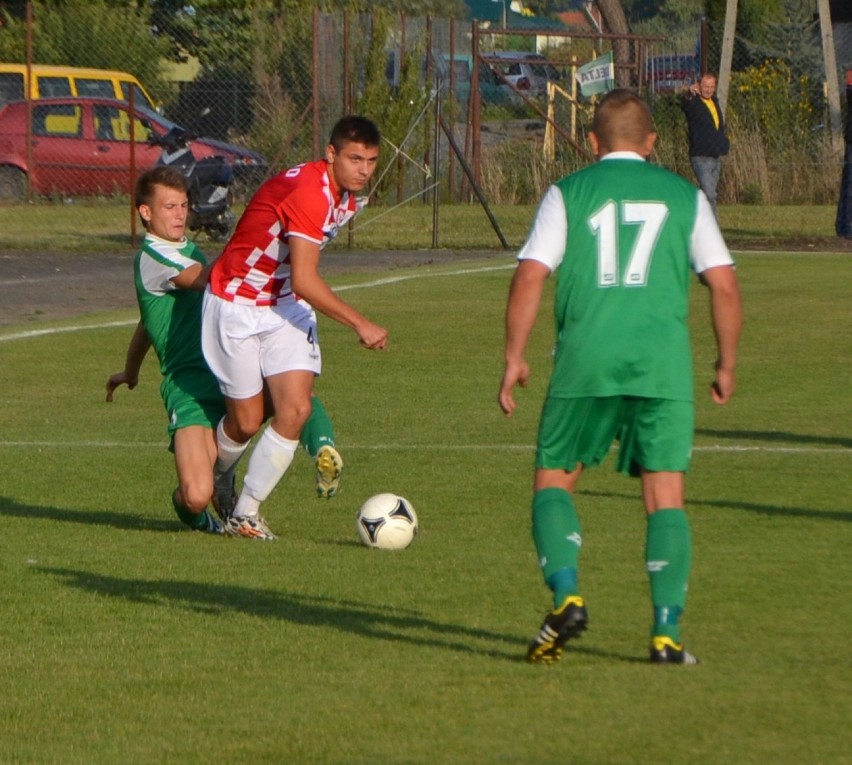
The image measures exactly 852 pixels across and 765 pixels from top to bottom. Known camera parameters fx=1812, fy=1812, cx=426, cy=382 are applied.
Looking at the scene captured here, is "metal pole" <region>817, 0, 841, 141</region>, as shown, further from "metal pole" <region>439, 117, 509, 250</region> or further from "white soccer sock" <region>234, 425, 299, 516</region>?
"white soccer sock" <region>234, 425, 299, 516</region>

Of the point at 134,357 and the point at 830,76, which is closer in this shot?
the point at 134,357

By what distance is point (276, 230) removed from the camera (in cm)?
727

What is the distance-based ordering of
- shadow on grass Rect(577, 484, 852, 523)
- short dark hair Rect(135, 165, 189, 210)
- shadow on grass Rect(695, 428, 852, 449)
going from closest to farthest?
short dark hair Rect(135, 165, 189, 210) < shadow on grass Rect(577, 484, 852, 523) < shadow on grass Rect(695, 428, 852, 449)

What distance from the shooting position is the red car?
87.5 feet

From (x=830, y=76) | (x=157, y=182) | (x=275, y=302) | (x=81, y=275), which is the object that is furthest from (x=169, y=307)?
(x=830, y=76)

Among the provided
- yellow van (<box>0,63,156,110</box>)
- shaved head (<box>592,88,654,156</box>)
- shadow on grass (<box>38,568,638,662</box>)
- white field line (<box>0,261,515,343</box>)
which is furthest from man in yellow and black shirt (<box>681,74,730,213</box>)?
shaved head (<box>592,88,654,156</box>)

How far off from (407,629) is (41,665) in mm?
1191

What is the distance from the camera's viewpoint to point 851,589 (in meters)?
6.47

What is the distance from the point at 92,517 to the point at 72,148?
19.3 meters

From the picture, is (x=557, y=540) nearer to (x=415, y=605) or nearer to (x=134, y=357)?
(x=415, y=605)

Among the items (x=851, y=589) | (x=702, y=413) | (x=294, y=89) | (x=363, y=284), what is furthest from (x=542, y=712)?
(x=294, y=89)

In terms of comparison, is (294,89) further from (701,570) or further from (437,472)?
(701,570)

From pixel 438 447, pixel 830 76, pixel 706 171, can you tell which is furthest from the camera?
pixel 830 76

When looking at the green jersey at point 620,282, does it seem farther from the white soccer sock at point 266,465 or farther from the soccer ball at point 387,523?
the white soccer sock at point 266,465
